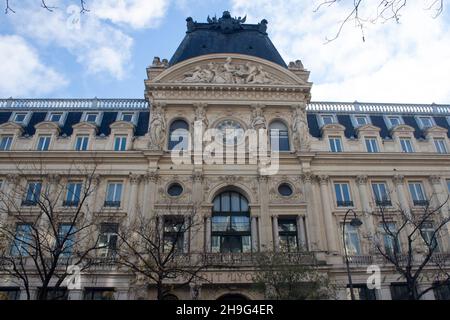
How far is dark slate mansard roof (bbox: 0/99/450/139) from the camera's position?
3406 centimetres

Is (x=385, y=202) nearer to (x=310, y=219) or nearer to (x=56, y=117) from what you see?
(x=310, y=219)

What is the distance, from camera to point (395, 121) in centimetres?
3578

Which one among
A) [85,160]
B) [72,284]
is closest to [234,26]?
[85,160]

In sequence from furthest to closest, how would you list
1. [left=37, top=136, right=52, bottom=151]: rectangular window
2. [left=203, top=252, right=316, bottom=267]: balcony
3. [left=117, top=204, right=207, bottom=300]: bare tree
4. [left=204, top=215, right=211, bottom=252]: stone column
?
[left=37, top=136, right=52, bottom=151]: rectangular window
[left=204, top=215, right=211, bottom=252]: stone column
[left=203, top=252, right=316, bottom=267]: balcony
[left=117, top=204, right=207, bottom=300]: bare tree

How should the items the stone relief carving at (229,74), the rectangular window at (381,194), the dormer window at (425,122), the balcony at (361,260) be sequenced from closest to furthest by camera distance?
the balcony at (361,260) < the rectangular window at (381,194) < the stone relief carving at (229,74) < the dormer window at (425,122)

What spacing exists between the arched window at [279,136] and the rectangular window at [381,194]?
7.85 meters

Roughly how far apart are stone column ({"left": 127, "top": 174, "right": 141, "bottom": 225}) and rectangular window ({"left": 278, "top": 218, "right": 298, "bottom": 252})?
11204 mm

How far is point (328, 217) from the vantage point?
92.3ft

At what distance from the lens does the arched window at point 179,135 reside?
31.4 m

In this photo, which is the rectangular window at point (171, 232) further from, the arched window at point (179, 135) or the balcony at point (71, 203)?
the balcony at point (71, 203)

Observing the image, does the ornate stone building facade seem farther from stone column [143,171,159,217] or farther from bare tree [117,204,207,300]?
bare tree [117,204,207,300]

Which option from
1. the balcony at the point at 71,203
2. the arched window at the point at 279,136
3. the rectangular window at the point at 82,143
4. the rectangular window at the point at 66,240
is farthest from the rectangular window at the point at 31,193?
the arched window at the point at 279,136

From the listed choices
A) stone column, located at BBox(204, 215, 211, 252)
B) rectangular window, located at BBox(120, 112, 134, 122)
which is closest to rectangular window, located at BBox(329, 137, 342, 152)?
stone column, located at BBox(204, 215, 211, 252)
